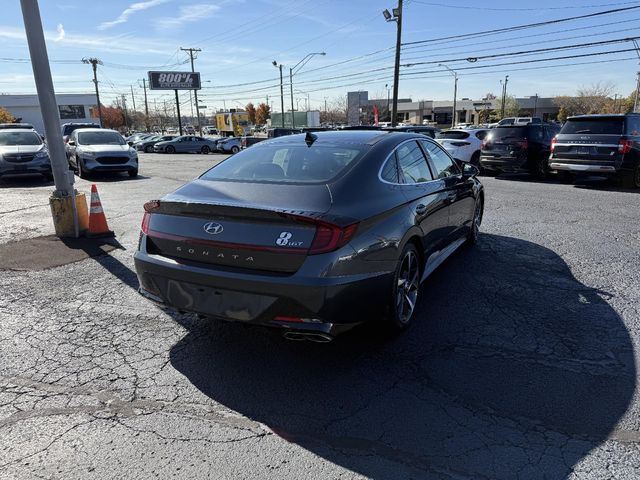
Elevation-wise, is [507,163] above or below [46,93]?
below

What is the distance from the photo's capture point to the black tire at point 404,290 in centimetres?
346

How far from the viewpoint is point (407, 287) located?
3801 millimetres

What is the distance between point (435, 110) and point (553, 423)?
100 m

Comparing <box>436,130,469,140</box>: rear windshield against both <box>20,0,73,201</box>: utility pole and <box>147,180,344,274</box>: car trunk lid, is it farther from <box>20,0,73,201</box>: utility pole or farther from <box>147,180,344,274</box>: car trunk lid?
<box>147,180,344,274</box>: car trunk lid

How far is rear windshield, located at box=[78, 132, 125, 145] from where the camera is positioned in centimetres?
1600

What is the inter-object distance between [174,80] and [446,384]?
62630 mm

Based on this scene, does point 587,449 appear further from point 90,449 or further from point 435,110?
point 435,110

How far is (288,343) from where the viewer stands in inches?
144

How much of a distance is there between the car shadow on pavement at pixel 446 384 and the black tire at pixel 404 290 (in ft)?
0.52

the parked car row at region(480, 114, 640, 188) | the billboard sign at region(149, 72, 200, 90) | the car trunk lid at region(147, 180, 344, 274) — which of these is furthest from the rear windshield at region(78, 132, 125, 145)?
the billboard sign at region(149, 72, 200, 90)

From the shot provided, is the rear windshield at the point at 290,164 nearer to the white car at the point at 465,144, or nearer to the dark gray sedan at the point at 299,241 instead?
the dark gray sedan at the point at 299,241

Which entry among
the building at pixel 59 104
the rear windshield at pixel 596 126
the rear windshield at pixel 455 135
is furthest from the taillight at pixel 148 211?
the building at pixel 59 104

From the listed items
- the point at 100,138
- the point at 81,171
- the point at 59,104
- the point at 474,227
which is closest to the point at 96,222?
the point at 474,227

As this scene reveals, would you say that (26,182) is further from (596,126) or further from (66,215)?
(596,126)
